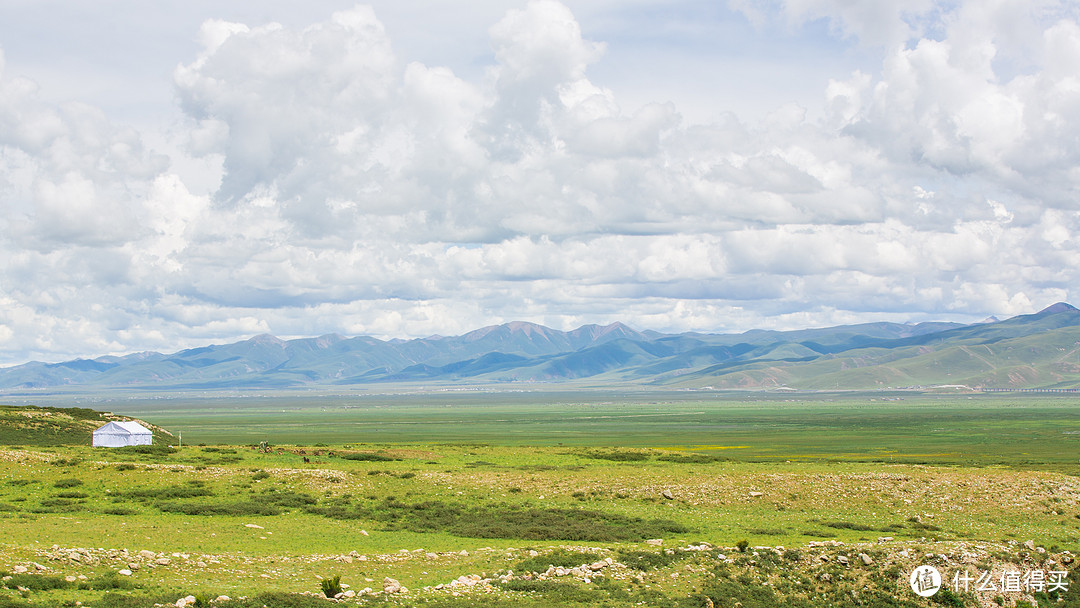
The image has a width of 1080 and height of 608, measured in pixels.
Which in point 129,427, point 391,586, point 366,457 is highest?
point 129,427

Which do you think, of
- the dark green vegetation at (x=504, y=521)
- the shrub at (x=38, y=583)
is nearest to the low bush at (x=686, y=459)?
the dark green vegetation at (x=504, y=521)

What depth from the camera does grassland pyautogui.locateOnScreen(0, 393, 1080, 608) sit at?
29516mm

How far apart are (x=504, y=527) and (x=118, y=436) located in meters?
54.3

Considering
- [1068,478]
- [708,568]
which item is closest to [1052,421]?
[1068,478]

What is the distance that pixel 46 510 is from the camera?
4341 centimetres

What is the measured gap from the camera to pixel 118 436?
81.0m

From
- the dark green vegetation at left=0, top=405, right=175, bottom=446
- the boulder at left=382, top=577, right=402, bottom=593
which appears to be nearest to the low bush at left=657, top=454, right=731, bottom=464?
the boulder at left=382, top=577, right=402, bottom=593

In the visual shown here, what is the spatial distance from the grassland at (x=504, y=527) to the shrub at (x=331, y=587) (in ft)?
1.96

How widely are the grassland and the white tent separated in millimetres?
14519

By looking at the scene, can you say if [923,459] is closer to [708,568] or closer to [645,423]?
[708,568]

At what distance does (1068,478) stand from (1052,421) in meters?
145

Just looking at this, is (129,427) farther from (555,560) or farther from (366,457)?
(555,560)

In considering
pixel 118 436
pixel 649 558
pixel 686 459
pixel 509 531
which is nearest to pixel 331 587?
pixel 649 558

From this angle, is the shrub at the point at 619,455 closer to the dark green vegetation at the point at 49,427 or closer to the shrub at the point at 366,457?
the shrub at the point at 366,457
